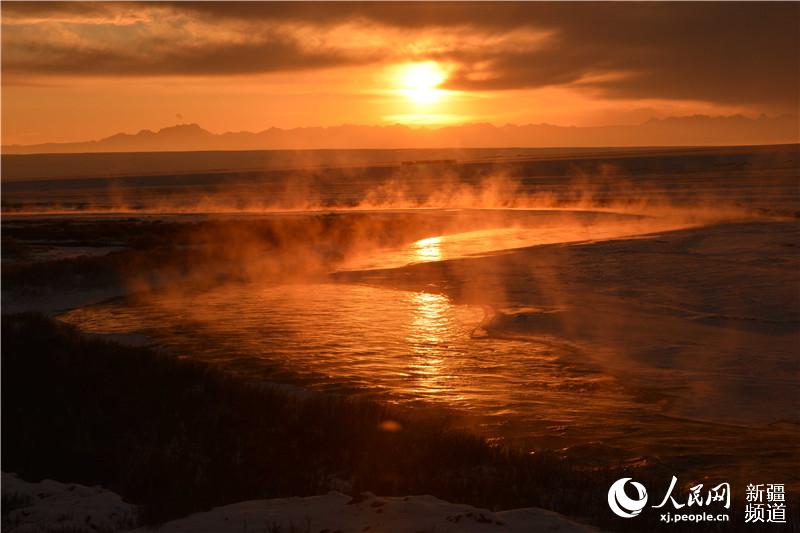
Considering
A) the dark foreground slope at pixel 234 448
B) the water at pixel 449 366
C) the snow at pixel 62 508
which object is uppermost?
the water at pixel 449 366

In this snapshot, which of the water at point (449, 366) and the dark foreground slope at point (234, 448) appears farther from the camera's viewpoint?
the water at point (449, 366)

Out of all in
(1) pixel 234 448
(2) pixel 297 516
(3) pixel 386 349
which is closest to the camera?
(2) pixel 297 516

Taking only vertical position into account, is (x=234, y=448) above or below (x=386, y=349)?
below

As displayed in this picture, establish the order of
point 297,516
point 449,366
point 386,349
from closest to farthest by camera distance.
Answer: point 297,516
point 449,366
point 386,349

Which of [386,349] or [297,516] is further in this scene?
[386,349]

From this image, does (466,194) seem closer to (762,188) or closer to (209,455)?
(762,188)

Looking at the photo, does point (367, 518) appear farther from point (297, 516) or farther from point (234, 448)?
point (234, 448)

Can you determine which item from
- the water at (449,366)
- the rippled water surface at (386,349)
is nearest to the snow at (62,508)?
the water at (449,366)

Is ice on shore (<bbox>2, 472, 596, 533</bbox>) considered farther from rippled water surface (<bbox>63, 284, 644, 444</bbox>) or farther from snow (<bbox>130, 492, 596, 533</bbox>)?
rippled water surface (<bbox>63, 284, 644, 444</bbox>)

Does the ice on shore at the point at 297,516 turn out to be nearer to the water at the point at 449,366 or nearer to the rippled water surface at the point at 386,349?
the water at the point at 449,366

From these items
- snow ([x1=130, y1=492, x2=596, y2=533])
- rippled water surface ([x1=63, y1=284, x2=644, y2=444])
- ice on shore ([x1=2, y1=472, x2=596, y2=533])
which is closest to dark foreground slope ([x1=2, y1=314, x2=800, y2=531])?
ice on shore ([x1=2, y1=472, x2=596, y2=533])

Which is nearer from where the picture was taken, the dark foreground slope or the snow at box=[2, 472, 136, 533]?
the snow at box=[2, 472, 136, 533]

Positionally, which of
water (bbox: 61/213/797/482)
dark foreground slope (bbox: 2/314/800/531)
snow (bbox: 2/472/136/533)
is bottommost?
snow (bbox: 2/472/136/533)

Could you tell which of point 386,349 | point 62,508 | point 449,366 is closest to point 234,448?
point 62,508
